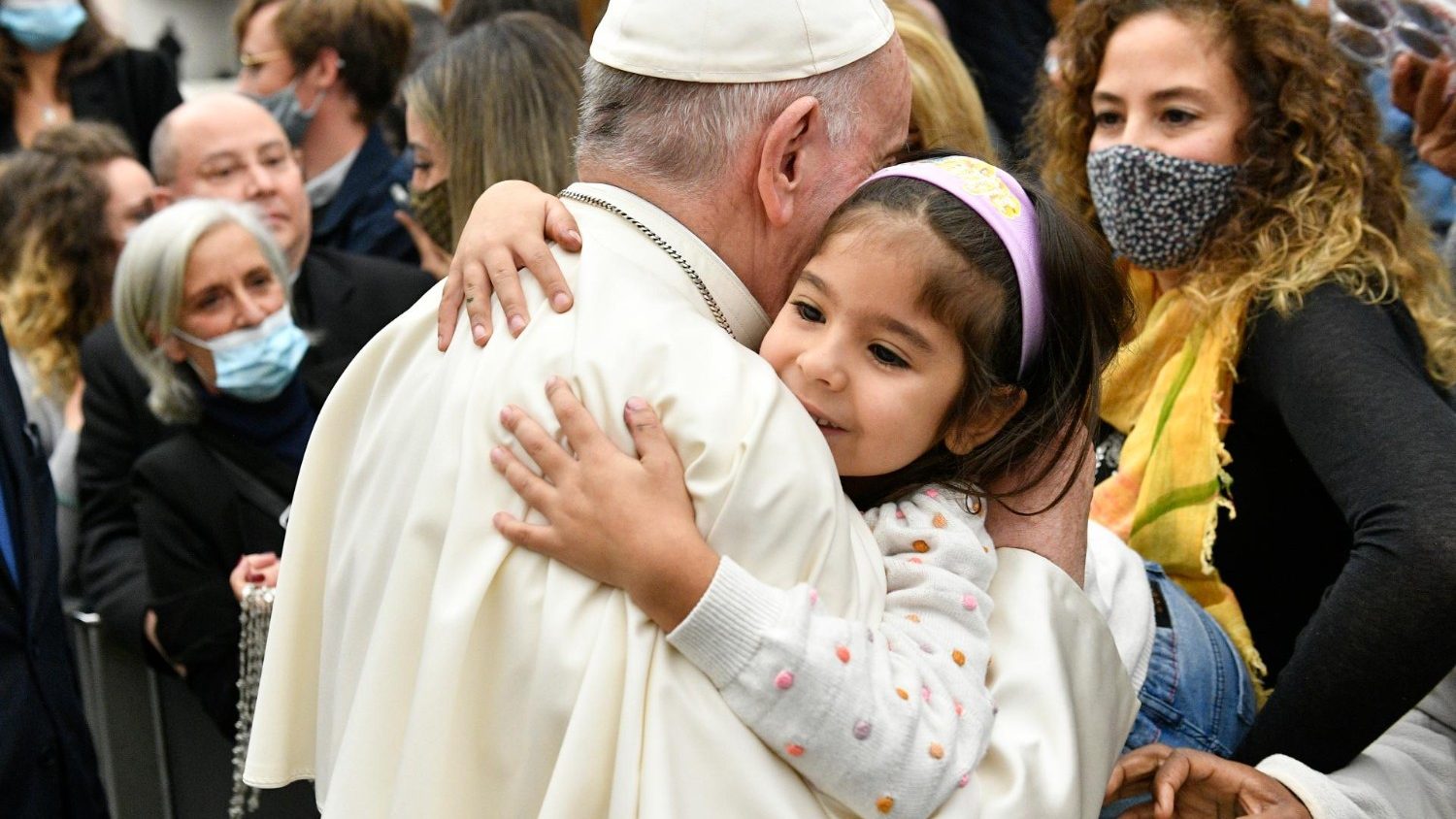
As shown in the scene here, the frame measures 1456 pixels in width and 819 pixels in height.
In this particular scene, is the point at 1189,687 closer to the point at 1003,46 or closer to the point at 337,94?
the point at 1003,46

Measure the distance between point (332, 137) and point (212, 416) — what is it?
6.44 feet

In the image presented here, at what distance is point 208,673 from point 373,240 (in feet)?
6.63

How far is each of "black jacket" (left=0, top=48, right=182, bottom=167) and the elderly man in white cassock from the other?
4.68m

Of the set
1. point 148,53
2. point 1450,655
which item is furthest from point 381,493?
point 148,53

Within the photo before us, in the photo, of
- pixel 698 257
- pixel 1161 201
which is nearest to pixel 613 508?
pixel 698 257

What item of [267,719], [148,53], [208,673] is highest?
[267,719]

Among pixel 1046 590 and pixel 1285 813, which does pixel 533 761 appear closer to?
pixel 1046 590

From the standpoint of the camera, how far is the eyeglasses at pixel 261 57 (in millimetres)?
5842

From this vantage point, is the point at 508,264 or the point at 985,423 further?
the point at 985,423

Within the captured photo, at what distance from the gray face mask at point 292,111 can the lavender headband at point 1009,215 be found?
3.97m

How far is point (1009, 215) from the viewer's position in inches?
86.5

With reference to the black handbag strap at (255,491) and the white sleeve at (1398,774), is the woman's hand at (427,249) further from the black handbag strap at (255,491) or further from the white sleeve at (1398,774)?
the white sleeve at (1398,774)

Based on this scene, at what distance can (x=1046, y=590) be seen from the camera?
7.16 feet

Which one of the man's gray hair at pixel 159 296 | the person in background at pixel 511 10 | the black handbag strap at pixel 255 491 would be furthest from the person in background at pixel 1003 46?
the black handbag strap at pixel 255 491
